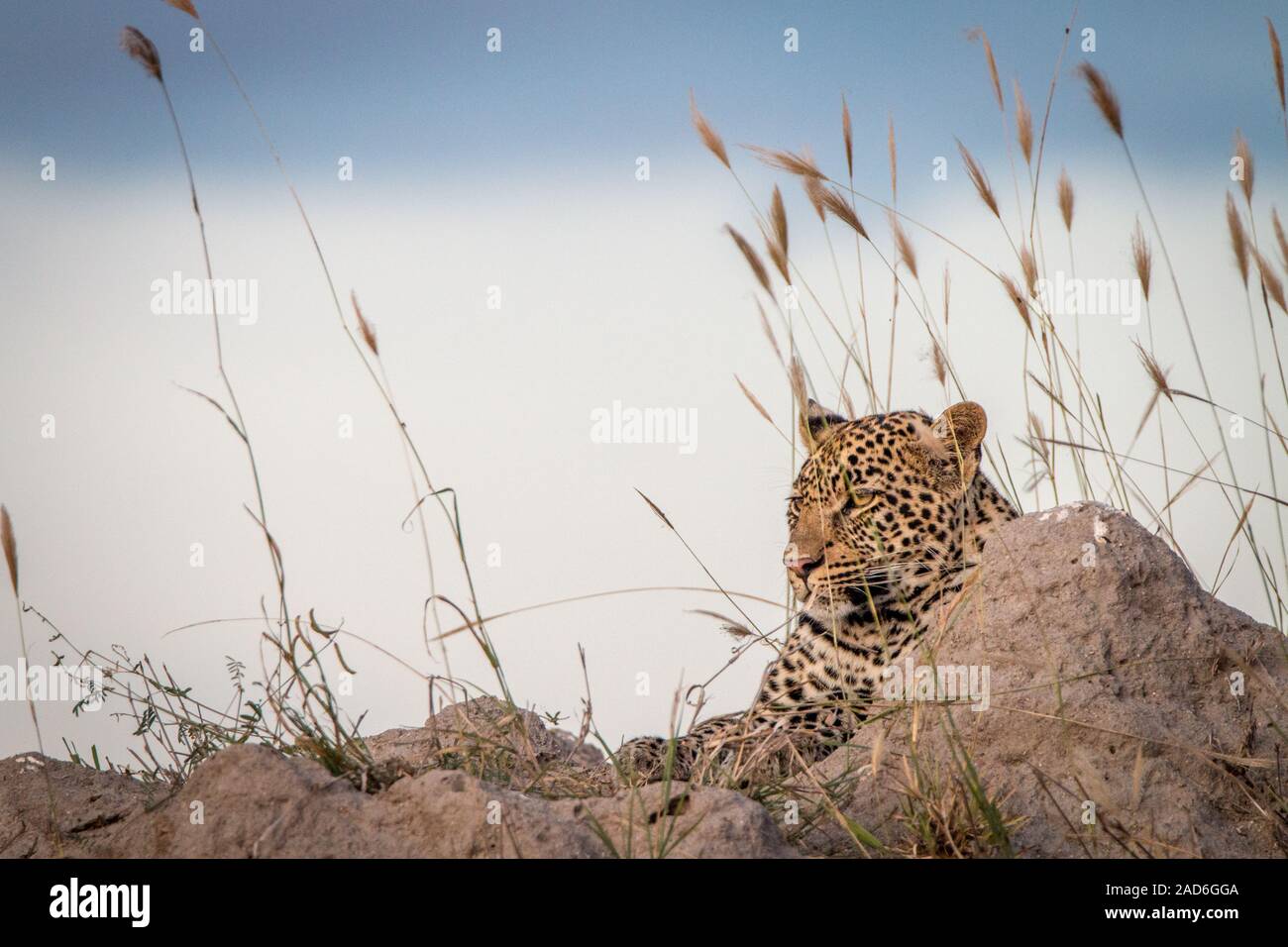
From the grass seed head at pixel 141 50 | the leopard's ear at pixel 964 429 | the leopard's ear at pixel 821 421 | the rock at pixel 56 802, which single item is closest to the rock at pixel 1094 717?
the leopard's ear at pixel 964 429

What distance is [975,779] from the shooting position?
3238mm

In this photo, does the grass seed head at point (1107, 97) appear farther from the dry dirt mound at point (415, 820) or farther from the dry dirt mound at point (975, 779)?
the dry dirt mound at point (415, 820)

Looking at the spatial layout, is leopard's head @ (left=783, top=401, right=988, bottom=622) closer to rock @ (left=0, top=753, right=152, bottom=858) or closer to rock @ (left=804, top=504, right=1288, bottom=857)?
rock @ (left=804, top=504, right=1288, bottom=857)

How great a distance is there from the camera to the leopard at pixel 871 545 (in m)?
5.55

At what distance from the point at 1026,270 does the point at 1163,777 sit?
2.08 meters

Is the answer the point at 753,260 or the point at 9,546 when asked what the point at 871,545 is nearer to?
the point at 753,260

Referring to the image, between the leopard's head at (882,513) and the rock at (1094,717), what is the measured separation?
101cm

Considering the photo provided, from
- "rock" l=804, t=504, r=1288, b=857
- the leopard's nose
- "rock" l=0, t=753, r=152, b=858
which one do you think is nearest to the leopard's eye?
the leopard's nose

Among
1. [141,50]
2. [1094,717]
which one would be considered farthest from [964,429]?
[141,50]

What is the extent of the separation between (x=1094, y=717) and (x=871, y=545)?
189cm
